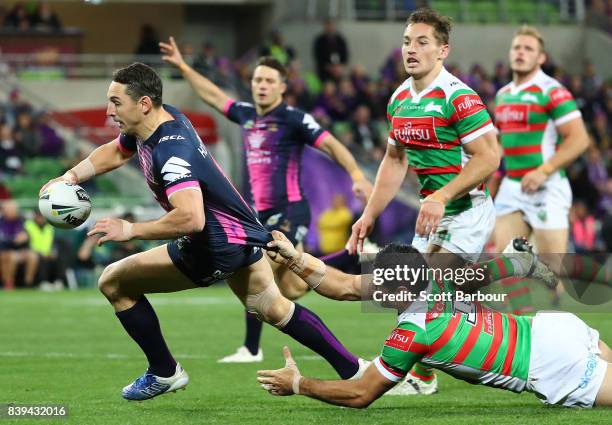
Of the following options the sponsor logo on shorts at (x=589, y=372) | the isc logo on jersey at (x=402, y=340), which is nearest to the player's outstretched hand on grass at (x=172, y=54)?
the isc logo on jersey at (x=402, y=340)

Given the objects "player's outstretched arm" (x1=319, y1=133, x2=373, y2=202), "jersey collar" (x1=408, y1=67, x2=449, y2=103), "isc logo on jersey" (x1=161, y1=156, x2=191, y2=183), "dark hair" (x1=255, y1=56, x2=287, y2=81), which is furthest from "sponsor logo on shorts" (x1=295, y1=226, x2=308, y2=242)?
"isc logo on jersey" (x1=161, y1=156, x2=191, y2=183)

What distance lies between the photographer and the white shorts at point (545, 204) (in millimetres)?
10625

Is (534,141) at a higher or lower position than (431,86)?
lower

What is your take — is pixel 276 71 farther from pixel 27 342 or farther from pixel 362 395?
pixel 362 395

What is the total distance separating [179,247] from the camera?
24.5ft

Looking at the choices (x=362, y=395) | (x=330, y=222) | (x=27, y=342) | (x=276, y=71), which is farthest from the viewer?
(x=330, y=222)

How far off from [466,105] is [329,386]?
7.22 ft

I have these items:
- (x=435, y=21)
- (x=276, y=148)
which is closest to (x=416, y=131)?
(x=435, y=21)

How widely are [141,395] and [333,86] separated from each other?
1761cm

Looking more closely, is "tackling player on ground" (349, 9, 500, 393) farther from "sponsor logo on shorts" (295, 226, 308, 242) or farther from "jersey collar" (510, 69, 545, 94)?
"jersey collar" (510, 69, 545, 94)

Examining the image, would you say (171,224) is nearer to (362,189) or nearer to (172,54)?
(362,189)

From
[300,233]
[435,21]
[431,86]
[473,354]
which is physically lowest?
[300,233]

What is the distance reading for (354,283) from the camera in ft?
23.8

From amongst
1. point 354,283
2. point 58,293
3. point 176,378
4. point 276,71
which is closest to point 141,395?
point 176,378
